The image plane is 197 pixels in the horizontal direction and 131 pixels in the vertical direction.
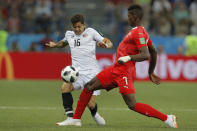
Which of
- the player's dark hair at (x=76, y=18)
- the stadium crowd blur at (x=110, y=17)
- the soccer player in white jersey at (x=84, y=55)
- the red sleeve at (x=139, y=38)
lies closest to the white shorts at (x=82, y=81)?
the soccer player in white jersey at (x=84, y=55)

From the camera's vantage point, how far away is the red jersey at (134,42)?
26.7ft

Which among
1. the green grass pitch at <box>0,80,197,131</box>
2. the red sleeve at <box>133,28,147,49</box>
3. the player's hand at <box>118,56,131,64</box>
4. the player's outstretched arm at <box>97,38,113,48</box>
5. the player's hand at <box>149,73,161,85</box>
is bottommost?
the green grass pitch at <box>0,80,197,131</box>

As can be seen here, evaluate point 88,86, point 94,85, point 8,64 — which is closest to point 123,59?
point 94,85

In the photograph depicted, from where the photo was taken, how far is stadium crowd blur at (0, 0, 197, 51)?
2170 centimetres

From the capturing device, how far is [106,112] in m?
11.3

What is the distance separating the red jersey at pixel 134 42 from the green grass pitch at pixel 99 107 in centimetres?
123

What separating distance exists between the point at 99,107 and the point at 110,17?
10696 mm

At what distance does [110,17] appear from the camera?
22.5 m

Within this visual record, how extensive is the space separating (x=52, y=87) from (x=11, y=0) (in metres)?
6.77

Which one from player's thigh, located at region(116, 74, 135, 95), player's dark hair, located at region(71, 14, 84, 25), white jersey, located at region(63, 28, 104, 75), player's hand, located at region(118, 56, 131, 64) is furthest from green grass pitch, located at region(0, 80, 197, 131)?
player's dark hair, located at region(71, 14, 84, 25)

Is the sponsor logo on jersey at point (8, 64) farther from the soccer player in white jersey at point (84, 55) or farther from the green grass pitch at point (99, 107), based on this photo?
the soccer player in white jersey at point (84, 55)

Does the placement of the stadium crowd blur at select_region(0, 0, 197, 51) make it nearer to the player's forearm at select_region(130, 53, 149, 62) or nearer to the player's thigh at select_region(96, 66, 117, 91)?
the player's thigh at select_region(96, 66, 117, 91)

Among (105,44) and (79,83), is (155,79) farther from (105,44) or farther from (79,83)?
(79,83)

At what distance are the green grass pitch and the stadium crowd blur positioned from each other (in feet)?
9.58
